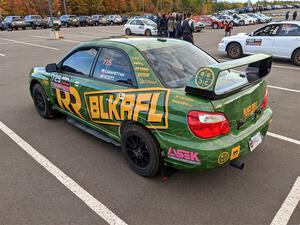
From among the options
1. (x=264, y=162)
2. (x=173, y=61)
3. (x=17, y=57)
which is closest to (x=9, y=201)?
(x=173, y=61)

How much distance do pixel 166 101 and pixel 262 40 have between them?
868cm

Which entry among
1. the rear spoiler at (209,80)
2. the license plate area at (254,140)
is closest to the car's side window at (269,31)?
the rear spoiler at (209,80)

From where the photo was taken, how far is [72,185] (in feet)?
10.4

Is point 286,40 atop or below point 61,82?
atop

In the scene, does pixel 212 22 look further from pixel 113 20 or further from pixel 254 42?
pixel 254 42

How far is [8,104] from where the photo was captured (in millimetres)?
6059

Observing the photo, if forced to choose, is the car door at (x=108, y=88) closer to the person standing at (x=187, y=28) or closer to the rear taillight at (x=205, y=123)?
the rear taillight at (x=205, y=123)

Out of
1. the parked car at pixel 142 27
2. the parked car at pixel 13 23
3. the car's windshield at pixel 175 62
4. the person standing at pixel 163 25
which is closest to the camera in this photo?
the car's windshield at pixel 175 62

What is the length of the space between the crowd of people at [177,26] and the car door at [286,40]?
3.59 meters

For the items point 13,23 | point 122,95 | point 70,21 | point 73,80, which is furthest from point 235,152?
point 70,21

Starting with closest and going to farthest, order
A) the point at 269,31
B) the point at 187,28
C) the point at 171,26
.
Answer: the point at 269,31 < the point at 187,28 < the point at 171,26

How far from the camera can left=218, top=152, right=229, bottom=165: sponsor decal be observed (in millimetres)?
2658

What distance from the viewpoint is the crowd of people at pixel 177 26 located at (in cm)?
1179

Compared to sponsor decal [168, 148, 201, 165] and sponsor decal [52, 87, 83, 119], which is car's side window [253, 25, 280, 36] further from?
sponsor decal [168, 148, 201, 165]
